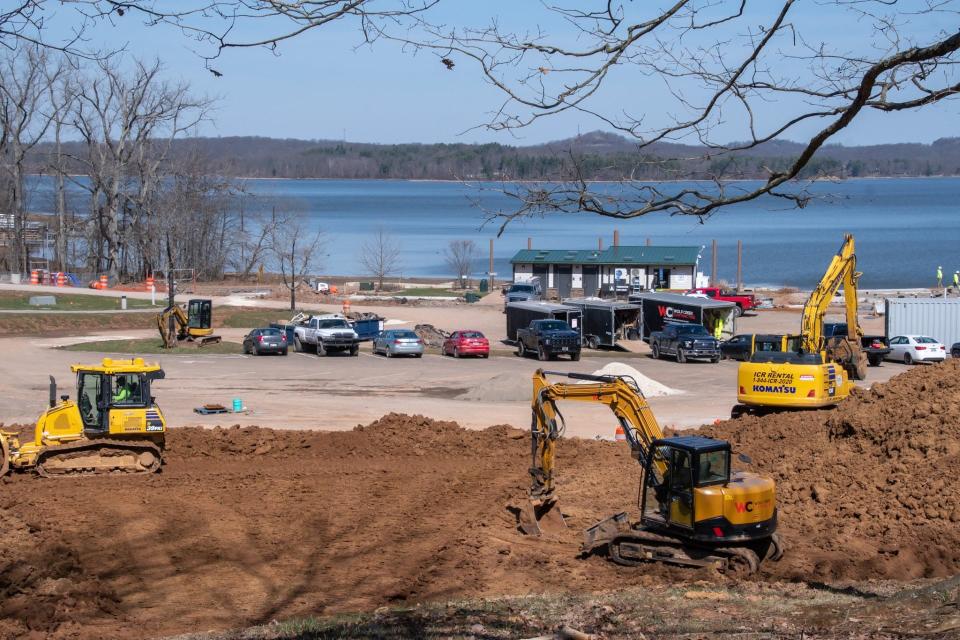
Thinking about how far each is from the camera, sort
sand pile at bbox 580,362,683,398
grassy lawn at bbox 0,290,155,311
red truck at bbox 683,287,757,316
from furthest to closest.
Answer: red truck at bbox 683,287,757,316 → grassy lawn at bbox 0,290,155,311 → sand pile at bbox 580,362,683,398

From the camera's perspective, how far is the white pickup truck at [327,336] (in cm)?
4566

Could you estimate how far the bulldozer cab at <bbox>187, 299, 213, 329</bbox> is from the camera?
157 ft

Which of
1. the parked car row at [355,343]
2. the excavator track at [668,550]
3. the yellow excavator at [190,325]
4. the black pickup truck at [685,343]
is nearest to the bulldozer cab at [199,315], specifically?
the yellow excavator at [190,325]

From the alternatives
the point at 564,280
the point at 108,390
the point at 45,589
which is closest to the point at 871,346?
the point at 108,390

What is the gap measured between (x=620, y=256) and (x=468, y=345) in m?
33.0

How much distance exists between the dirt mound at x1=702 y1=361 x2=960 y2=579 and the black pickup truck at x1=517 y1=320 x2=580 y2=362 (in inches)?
801

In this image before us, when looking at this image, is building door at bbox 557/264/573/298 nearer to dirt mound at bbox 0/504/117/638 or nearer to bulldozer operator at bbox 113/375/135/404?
bulldozer operator at bbox 113/375/135/404

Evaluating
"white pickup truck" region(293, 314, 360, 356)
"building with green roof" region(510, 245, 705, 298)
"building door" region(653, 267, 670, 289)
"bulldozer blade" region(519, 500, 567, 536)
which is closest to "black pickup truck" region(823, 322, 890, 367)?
"white pickup truck" region(293, 314, 360, 356)

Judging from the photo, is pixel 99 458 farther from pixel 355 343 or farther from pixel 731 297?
pixel 731 297

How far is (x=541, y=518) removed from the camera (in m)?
17.9

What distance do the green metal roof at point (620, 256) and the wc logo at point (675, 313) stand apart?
2338 centimetres

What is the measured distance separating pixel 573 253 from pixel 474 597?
6446 centimetres

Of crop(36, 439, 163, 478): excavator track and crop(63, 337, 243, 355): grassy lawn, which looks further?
crop(63, 337, 243, 355): grassy lawn

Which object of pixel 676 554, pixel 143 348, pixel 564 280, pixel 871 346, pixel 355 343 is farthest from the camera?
pixel 564 280
